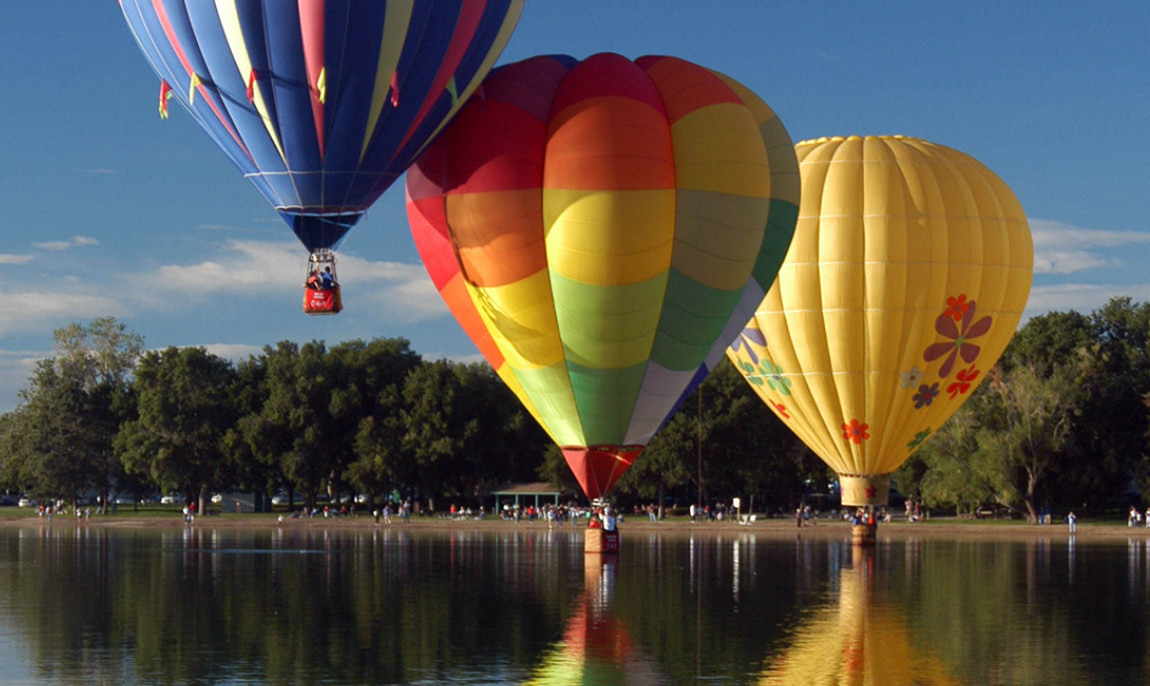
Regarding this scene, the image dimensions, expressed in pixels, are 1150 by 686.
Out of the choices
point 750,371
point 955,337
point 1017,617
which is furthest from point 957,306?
point 1017,617

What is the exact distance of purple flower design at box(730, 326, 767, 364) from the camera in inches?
1651

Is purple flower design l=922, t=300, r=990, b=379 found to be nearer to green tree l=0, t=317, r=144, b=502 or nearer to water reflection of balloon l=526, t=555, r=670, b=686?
water reflection of balloon l=526, t=555, r=670, b=686

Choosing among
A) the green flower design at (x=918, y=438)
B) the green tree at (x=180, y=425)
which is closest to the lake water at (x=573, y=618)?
the green flower design at (x=918, y=438)

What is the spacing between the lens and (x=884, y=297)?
4009 centimetres

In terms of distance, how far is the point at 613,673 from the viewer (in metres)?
19.3

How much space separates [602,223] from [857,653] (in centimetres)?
1141

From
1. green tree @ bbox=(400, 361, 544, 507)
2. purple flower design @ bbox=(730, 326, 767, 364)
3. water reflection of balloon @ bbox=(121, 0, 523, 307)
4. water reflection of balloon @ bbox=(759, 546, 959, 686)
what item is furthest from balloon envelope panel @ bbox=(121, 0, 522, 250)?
green tree @ bbox=(400, 361, 544, 507)

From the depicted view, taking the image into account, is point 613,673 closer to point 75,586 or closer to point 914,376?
point 75,586

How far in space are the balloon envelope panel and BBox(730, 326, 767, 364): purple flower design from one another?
1617cm

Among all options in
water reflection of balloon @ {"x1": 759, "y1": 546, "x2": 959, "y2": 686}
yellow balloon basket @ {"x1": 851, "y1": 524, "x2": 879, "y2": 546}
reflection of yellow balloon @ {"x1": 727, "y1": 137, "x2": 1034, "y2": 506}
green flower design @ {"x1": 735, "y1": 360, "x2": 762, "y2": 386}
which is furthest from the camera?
yellow balloon basket @ {"x1": 851, "y1": 524, "x2": 879, "y2": 546}

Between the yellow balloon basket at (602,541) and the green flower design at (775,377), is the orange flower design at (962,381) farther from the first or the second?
the yellow balloon basket at (602,541)

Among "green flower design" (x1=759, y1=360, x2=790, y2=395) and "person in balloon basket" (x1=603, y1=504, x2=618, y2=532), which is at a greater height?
"green flower design" (x1=759, y1=360, x2=790, y2=395)

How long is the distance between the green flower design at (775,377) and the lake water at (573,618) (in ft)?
15.1

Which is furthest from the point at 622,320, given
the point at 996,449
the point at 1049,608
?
the point at 996,449
